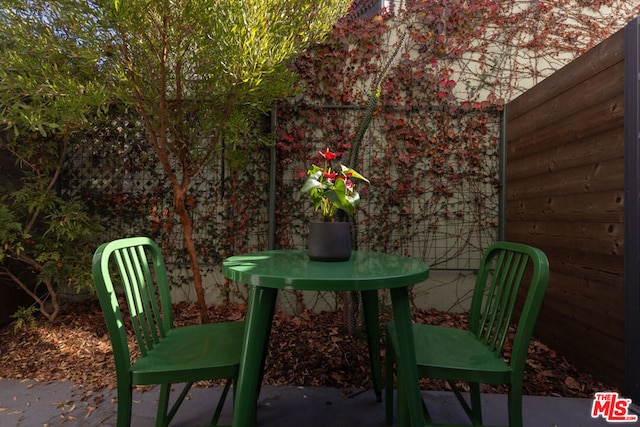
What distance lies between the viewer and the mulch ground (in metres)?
1.94

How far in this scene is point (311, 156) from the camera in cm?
297

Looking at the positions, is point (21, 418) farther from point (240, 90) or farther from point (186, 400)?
point (240, 90)

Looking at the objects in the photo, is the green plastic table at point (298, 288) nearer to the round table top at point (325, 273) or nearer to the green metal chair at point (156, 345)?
the round table top at point (325, 273)

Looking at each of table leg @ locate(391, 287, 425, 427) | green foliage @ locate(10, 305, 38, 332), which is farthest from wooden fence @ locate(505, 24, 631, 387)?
green foliage @ locate(10, 305, 38, 332)

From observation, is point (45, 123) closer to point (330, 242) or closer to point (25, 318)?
Answer: point (25, 318)

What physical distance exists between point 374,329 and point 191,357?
0.88 metres

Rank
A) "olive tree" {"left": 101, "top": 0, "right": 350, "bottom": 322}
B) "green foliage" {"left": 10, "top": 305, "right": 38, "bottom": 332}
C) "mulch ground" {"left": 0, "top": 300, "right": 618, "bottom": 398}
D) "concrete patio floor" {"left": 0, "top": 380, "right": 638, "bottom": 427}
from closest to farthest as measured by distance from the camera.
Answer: "concrete patio floor" {"left": 0, "top": 380, "right": 638, "bottom": 427}
"olive tree" {"left": 101, "top": 0, "right": 350, "bottom": 322}
"mulch ground" {"left": 0, "top": 300, "right": 618, "bottom": 398}
"green foliage" {"left": 10, "top": 305, "right": 38, "bottom": 332}

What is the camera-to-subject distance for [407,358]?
1057mm

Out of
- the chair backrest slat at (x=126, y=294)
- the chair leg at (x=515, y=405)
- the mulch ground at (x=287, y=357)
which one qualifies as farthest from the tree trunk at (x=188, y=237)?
the chair leg at (x=515, y=405)

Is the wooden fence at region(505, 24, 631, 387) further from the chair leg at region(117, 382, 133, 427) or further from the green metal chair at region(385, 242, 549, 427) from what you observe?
the chair leg at region(117, 382, 133, 427)

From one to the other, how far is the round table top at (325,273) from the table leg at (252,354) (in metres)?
0.07

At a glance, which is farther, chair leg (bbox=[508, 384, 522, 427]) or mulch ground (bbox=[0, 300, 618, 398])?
mulch ground (bbox=[0, 300, 618, 398])

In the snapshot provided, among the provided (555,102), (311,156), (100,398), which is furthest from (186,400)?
(555,102)

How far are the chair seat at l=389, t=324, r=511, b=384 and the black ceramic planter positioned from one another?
1.32 ft
